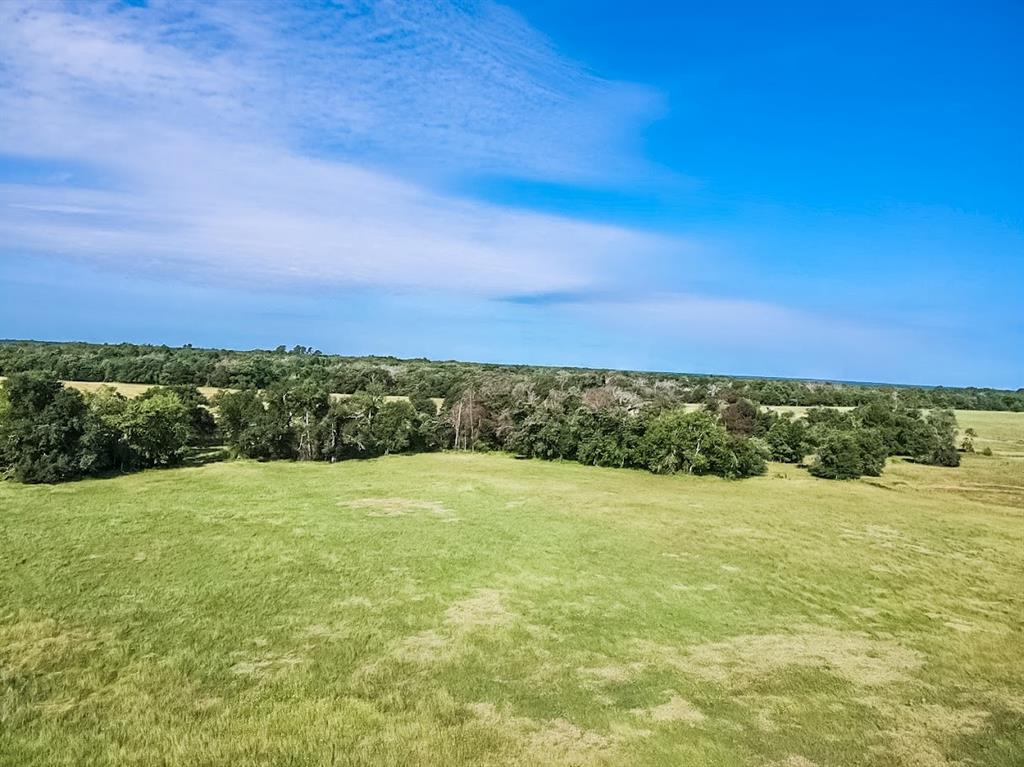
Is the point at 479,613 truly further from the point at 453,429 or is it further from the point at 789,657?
the point at 453,429

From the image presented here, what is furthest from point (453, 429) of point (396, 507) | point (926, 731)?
point (926, 731)

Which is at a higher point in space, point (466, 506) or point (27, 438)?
point (27, 438)

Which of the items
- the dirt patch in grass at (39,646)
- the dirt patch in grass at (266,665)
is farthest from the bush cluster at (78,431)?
the dirt patch in grass at (266,665)

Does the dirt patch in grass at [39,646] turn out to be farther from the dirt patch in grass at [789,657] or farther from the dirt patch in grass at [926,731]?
the dirt patch in grass at [926,731]

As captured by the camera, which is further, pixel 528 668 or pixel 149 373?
pixel 149 373

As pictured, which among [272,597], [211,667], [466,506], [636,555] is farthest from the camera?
[466,506]

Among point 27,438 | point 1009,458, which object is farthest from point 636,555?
point 1009,458

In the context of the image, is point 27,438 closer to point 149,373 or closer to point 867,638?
point 867,638
